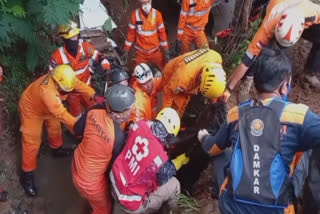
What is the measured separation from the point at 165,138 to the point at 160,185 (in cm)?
50

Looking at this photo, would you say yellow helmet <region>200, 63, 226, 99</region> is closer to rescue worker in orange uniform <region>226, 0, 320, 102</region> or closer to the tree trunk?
rescue worker in orange uniform <region>226, 0, 320, 102</region>

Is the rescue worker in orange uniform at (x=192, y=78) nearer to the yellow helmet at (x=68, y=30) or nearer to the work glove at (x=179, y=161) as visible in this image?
the work glove at (x=179, y=161)

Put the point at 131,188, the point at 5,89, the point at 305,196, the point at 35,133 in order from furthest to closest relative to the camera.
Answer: the point at 5,89 → the point at 35,133 → the point at 131,188 → the point at 305,196

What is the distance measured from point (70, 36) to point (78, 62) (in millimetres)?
408

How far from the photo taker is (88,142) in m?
3.83

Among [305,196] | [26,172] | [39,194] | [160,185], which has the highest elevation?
[305,196]

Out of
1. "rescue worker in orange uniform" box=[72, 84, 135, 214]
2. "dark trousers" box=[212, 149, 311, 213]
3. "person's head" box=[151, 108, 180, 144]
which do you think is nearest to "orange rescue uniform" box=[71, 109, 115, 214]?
"rescue worker in orange uniform" box=[72, 84, 135, 214]

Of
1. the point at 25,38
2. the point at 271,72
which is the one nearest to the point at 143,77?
the point at 25,38

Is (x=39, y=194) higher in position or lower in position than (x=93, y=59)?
lower

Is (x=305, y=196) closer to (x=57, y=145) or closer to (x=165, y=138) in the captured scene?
(x=165, y=138)

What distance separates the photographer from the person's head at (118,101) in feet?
11.9

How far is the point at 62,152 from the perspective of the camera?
5848 mm

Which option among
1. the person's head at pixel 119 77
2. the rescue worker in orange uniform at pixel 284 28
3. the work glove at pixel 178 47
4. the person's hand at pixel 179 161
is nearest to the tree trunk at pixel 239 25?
the rescue worker in orange uniform at pixel 284 28

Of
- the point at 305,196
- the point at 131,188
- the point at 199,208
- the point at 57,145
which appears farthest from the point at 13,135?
the point at 305,196
